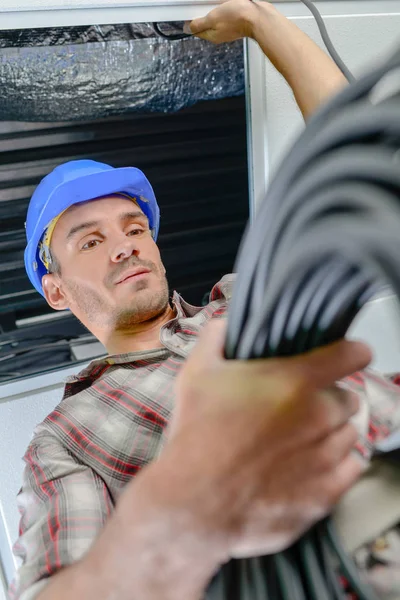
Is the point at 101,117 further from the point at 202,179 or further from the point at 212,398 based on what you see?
the point at 212,398

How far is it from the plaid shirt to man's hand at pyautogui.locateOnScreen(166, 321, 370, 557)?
39 centimetres

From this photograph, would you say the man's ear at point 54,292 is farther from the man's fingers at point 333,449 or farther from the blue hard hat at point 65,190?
the man's fingers at point 333,449

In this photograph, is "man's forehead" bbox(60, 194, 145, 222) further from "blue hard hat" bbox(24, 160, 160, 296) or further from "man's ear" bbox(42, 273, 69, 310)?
"man's ear" bbox(42, 273, 69, 310)

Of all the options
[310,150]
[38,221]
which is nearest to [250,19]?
[38,221]

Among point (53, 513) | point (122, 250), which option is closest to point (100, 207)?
point (122, 250)

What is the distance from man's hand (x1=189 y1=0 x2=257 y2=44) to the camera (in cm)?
121

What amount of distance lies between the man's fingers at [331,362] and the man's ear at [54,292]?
2.87ft

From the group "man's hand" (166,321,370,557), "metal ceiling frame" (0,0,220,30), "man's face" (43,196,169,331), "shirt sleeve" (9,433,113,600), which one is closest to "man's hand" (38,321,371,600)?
"man's hand" (166,321,370,557)

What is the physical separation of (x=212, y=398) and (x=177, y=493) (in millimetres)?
94

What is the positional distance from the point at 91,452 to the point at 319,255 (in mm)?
707

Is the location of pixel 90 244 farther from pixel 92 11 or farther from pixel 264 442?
pixel 264 442

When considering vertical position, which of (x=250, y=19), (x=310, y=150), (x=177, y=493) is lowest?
(x=177, y=493)

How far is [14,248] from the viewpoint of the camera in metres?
1.21

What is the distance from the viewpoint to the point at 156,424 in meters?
0.95
